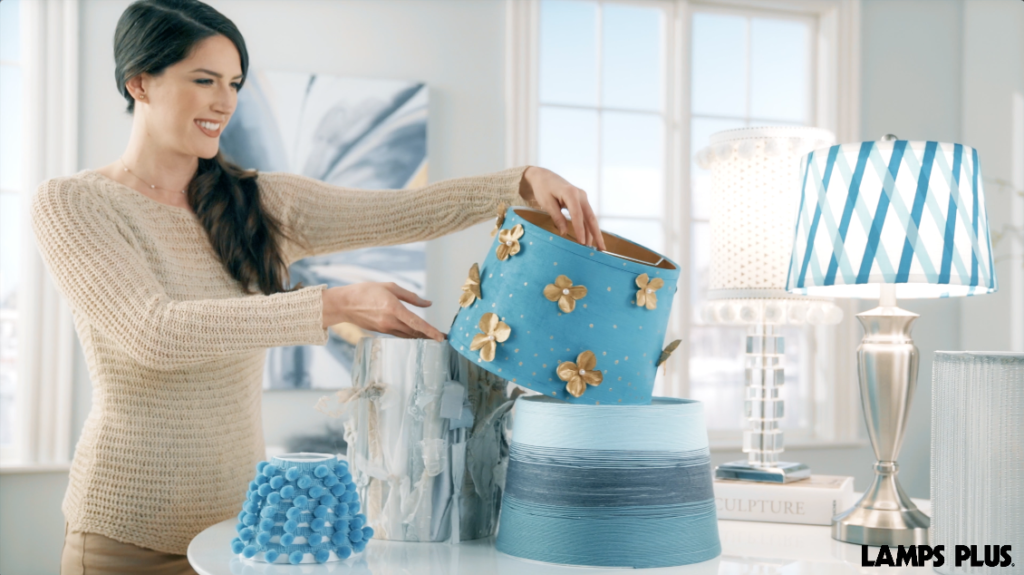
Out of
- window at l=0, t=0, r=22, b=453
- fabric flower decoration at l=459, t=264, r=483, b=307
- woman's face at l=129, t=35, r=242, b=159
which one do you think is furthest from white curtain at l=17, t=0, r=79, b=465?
fabric flower decoration at l=459, t=264, r=483, b=307

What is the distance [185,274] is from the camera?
1.01 meters

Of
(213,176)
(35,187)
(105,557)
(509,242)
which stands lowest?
(105,557)

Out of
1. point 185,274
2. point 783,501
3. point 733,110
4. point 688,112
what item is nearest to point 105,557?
point 185,274

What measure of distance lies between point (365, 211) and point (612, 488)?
0.57 meters

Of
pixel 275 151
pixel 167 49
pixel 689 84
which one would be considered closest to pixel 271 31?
pixel 275 151

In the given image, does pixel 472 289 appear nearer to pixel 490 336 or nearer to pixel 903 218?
pixel 490 336

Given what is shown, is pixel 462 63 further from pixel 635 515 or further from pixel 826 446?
pixel 635 515

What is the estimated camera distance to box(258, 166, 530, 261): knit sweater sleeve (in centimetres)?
109

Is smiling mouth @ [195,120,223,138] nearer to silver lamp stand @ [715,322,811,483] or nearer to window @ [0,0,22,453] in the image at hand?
silver lamp stand @ [715,322,811,483]

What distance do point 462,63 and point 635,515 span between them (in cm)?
218

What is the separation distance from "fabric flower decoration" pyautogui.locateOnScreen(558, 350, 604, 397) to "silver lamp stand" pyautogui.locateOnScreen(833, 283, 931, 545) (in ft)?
1.37

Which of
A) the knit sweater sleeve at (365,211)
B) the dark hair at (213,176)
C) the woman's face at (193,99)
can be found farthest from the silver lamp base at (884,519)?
the woman's face at (193,99)

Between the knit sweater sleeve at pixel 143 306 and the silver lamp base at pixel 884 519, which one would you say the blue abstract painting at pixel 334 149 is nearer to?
the knit sweater sleeve at pixel 143 306

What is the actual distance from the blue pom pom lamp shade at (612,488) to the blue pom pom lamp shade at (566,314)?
0.04 metres
